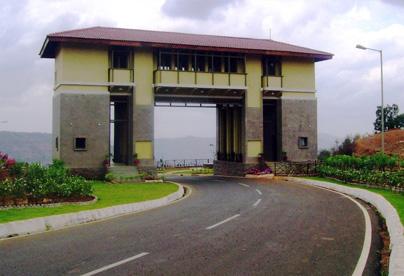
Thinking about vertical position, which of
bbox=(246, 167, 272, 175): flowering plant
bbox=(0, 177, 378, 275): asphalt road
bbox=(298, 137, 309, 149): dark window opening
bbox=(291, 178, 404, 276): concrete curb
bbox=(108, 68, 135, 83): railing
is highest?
bbox=(108, 68, 135, 83): railing

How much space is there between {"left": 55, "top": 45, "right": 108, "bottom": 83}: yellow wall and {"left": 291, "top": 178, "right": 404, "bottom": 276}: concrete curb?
53.2 feet

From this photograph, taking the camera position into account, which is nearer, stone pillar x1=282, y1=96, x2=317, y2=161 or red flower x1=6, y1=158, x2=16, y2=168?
red flower x1=6, y1=158, x2=16, y2=168

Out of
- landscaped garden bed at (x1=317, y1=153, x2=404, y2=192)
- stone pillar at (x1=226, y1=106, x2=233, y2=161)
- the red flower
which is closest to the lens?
the red flower

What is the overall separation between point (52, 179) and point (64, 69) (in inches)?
582

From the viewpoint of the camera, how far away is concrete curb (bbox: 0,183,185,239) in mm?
12539

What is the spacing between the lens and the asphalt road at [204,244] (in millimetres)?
8834

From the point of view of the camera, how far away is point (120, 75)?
33.6 meters

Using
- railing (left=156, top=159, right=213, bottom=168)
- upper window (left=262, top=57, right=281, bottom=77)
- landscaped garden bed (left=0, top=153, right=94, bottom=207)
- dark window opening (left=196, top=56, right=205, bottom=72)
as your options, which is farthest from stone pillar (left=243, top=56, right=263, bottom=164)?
railing (left=156, top=159, right=213, bottom=168)

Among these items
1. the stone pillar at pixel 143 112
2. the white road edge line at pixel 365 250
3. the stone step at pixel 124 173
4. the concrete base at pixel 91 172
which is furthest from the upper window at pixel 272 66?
the white road edge line at pixel 365 250

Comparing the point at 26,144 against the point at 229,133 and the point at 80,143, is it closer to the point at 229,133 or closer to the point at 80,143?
the point at 229,133

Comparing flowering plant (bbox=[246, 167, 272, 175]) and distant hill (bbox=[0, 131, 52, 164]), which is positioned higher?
distant hill (bbox=[0, 131, 52, 164])

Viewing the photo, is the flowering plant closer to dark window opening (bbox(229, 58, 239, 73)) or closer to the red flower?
dark window opening (bbox(229, 58, 239, 73))

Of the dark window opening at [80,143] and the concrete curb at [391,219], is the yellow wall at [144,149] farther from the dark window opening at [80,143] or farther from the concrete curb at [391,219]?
the concrete curb at [391,219]

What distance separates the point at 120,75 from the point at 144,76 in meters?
1.71
